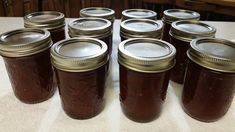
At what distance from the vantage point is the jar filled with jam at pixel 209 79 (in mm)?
429

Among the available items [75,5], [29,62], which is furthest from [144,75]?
[75,5]

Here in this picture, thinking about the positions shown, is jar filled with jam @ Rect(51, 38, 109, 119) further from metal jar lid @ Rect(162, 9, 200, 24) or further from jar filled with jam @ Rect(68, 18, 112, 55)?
metal jar lid @ Rect(162, 9, 200, 24)

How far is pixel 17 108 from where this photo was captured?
0.54m

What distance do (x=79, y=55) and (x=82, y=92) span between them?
8 cm

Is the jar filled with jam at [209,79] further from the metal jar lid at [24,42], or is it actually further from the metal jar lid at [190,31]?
the metal jar lid at [24,42]

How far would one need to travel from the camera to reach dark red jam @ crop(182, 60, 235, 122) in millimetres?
440

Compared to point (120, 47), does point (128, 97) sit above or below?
below

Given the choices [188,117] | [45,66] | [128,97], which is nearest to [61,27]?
[45,66]

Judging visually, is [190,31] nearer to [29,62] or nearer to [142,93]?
[142,93]

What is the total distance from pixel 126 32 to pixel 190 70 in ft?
0.65

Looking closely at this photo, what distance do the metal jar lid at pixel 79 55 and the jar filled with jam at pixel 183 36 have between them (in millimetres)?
208

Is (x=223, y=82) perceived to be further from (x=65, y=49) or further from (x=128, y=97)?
(x=65, y=49)

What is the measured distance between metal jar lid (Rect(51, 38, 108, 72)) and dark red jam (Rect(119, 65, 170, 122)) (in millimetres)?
58

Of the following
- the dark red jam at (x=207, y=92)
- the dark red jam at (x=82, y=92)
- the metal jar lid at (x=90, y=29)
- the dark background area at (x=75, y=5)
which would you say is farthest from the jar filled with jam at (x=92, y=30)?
the dark background area at (x=75, y=5)
